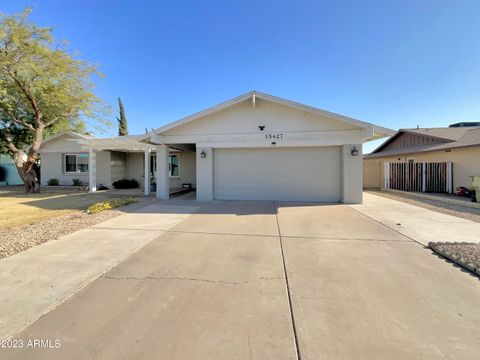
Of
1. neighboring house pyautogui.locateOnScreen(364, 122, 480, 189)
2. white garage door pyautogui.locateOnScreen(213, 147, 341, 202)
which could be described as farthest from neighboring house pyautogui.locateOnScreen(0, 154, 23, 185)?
Answer: neighboring house pyautogui.locateOnScreen(364, 122, 480, 189)

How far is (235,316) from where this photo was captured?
2.45 meters

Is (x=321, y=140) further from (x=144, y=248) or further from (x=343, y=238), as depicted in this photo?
(x=144, y=248)

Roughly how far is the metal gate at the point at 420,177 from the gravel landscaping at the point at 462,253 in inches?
438

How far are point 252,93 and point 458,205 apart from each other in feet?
31.7

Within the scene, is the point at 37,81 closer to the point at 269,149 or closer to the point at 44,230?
the point at 44,230

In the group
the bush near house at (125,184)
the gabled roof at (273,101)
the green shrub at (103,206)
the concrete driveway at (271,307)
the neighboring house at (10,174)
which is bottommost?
the concrete driveway at (271,307)

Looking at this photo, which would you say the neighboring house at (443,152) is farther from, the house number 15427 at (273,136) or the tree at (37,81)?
the tree at (37,81)

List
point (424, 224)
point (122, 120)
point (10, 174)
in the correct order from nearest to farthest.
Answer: point (424, 224) → point (10, 174) → point (122, 120)

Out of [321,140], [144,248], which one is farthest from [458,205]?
[144,248]

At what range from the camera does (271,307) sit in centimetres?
260

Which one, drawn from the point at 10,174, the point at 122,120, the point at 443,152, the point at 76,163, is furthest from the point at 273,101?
Result: the point at 122,120

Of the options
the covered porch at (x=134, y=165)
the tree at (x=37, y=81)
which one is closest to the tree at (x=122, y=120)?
the tree at (x=37, y=81)

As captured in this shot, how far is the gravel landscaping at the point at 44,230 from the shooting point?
4535 mm

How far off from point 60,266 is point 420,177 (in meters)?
17.4
